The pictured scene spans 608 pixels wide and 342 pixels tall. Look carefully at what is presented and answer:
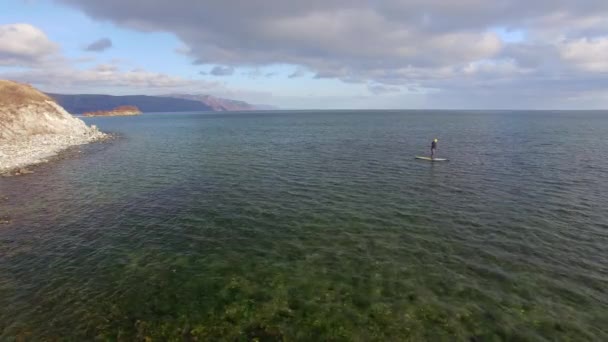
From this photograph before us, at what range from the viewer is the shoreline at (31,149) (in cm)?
5334

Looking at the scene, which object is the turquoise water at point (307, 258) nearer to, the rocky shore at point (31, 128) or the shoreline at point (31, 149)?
the shoreline at point (31, 149)

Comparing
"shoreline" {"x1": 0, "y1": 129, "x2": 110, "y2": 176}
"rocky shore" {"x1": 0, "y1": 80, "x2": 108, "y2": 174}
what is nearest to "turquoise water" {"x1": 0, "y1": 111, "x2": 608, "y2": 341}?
"shoreline" {"x1": 0, "y1": 129, "x2": 110, "y2": 176}

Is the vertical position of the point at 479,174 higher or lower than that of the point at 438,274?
higher

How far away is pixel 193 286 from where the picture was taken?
20.5 meters

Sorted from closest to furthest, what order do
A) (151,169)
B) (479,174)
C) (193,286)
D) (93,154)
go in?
(193,286)
(479,174)
(151,169)
(93,154)

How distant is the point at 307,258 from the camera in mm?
24016

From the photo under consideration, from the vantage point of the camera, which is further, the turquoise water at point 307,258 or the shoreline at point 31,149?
the shoreline at point 31,149

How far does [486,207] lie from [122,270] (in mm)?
33867

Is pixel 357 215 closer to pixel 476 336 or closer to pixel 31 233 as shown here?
pixel 476 336

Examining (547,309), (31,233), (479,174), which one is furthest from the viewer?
(479,174)

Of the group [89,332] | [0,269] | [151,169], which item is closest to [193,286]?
[89,332]

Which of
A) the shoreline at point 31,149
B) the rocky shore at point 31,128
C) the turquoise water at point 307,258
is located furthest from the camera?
the rocky shore at point 31,128

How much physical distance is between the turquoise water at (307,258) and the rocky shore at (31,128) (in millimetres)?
21539

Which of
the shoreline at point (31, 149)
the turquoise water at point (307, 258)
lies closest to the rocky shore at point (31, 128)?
the shoreline at point (31, 149)
